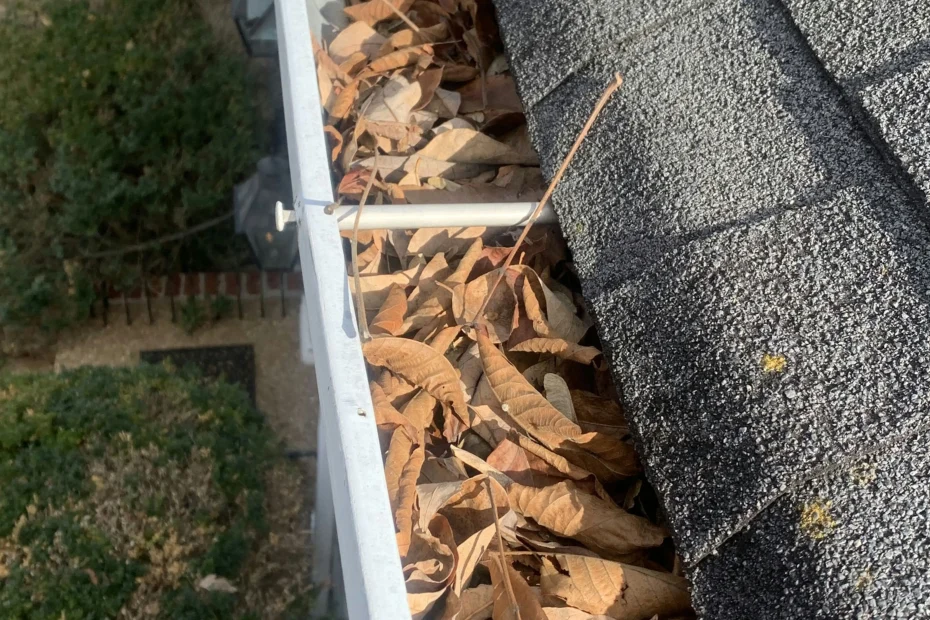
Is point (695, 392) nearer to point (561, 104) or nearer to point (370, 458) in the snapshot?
point (370, 458)

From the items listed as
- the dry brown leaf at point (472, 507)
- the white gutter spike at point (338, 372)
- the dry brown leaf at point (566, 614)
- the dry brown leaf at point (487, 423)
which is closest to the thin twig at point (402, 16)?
the white gutter spike at point (338, 372)

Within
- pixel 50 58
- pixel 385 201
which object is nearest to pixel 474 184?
pixel 385 201

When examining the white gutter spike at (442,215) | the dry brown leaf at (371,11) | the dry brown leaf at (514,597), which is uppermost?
the dry brown leaf at (371,11)

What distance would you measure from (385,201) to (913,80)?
41.1 inches

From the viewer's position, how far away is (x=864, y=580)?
2.91 ft

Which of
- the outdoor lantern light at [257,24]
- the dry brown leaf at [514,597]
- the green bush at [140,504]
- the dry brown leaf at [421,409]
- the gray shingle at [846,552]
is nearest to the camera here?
the gray shingle at [846,552]

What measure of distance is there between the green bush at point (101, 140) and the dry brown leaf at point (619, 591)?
4733mm

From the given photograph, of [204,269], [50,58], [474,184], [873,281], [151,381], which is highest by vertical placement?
[873,281]

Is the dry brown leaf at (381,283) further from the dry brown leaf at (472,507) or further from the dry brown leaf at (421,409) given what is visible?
the dry brown leaf at (472,507)

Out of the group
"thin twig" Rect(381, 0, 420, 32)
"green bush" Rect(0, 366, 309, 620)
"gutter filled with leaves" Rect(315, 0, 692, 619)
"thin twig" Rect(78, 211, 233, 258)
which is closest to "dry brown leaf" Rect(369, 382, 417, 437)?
"gutter filled with leaves" Rect(315, 0, 692, 619)

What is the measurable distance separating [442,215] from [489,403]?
1.23ft

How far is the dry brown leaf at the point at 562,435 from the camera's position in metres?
1.36

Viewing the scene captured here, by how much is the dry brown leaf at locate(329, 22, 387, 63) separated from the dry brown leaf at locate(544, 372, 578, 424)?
1085mm

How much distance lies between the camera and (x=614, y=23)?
1.51 meters
